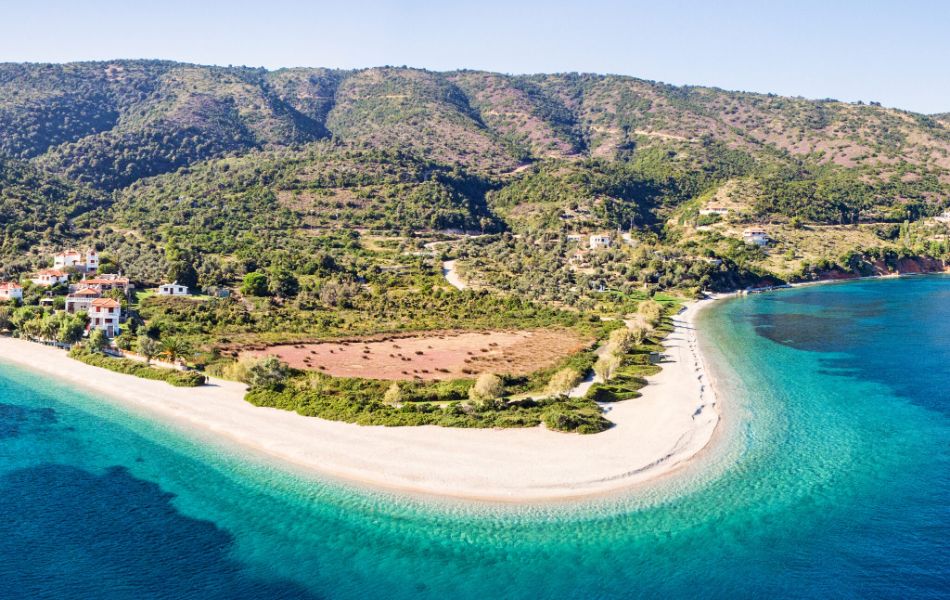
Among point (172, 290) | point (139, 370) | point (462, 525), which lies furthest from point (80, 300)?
point (462, 525)

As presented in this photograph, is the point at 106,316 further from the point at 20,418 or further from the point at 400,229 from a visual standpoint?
the point at 400,229

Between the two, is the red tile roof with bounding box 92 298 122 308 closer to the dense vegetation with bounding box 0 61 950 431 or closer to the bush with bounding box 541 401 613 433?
the dense vegetation with bounding box 0 61 950 431

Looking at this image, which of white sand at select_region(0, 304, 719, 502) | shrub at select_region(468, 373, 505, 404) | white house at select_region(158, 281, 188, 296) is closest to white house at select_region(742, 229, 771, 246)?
white sand at select_region(0, 304, 719, 502)

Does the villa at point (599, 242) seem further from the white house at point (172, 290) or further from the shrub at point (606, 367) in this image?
the white house at point (172, 290)

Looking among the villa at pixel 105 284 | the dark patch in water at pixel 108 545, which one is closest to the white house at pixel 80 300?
the villa at pixel 105 284

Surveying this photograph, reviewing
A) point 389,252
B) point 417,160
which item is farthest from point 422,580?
point 417,160

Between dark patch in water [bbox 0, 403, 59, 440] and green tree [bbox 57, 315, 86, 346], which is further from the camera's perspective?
green tree [bbox 57, 315, 86, 346]

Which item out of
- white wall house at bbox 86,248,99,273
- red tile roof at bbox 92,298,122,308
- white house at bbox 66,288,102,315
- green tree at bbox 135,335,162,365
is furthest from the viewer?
white wall house at bbox 86,248,99,273
